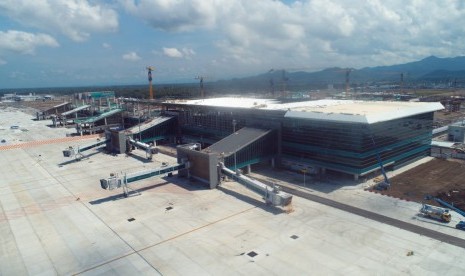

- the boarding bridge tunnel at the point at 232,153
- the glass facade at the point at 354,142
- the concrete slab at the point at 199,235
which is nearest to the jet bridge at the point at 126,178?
the concrete slab at the point at 199,235

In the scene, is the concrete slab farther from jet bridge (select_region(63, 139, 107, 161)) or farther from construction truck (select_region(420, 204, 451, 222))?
jet bridge (select_region(63, 139, 107, 161))

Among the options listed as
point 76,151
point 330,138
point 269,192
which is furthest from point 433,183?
point 76,151

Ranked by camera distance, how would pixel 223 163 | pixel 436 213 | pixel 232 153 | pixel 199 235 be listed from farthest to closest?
pixel 232 153, pixel 223 163, pixel 436 213, pixel 199 235

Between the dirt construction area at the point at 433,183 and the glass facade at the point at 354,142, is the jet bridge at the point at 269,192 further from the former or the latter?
→ the dirt construction area at the point at 433,183

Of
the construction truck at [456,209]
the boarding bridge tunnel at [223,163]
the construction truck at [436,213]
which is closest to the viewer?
the construction truck at [456,209]

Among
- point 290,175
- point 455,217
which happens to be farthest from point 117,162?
point 455,217

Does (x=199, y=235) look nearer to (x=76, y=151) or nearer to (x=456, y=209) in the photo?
(x=456, y=209)
